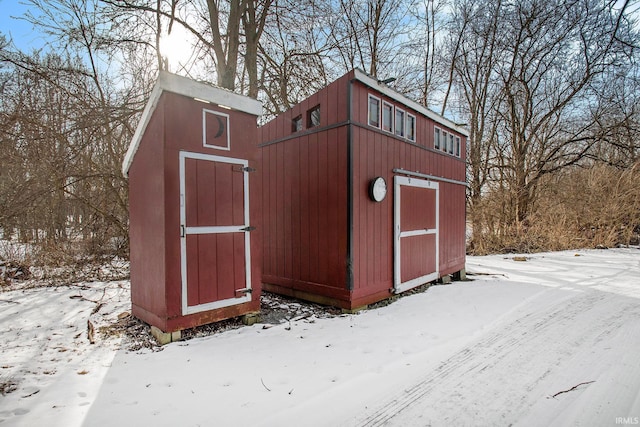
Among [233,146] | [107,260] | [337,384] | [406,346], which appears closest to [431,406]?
[337,384]

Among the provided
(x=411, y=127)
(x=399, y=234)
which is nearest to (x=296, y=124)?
(x=411, y=127)

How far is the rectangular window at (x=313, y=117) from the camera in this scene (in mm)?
4555

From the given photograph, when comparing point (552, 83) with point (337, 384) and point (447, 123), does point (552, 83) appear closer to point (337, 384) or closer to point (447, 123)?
point (447, 123)

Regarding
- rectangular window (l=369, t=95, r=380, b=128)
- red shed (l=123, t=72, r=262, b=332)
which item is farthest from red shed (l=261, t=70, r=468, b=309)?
red shed (l=123, t=72, r=262, b=332)

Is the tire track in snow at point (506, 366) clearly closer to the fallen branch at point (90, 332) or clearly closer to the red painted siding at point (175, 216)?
the red painted siding at point (175, 216)

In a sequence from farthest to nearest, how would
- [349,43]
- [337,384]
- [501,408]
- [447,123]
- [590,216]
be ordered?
[590,216], [349,43], [447,123], [337,384], [501,408]

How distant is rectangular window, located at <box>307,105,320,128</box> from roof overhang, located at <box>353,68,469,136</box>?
28.9 inches

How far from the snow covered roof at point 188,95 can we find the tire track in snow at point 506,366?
3017mm

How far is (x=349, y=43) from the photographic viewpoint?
1020 cm

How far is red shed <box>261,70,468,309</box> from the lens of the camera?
163 inches

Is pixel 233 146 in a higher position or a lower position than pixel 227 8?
lower

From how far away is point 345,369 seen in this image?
2598 mm

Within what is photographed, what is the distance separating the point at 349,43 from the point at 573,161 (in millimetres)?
9408

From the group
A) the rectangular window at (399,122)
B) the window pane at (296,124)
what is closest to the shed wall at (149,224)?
the window pane at (296,124)
